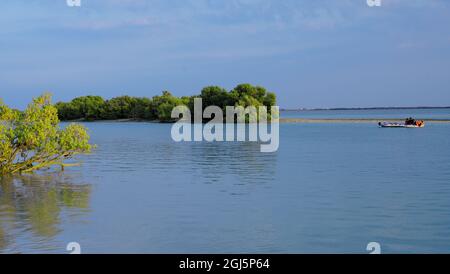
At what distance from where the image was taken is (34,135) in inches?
1246

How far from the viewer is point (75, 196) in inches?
992

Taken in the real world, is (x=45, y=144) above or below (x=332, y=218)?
above

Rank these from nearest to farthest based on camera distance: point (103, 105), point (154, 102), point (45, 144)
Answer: point (45, 144) → point (154, 102) → point (103, 105)

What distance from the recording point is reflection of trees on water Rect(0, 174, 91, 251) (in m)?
18.1

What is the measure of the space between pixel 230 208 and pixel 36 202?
7902 millimetres

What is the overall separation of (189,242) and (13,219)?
6768 millimetres

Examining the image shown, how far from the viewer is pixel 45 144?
32.6m

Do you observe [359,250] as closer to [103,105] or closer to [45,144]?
[45,144]


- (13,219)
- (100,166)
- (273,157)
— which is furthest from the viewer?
(273,157)

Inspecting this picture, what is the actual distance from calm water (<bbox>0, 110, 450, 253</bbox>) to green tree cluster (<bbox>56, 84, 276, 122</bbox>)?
9417 cm

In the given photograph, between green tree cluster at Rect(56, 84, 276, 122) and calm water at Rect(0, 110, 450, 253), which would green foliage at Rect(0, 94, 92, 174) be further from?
green tree cluster at Rect(56, 84, 276, 122)

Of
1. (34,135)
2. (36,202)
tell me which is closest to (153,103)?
(34,135)
